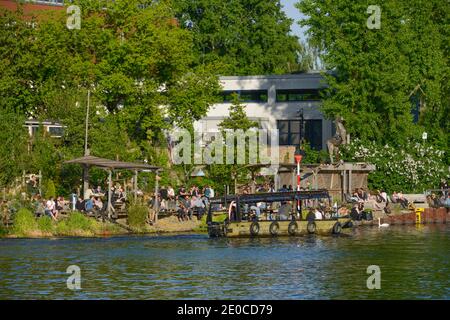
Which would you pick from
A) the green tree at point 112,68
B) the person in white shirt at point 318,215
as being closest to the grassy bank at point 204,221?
the person in white shirt at point 318,215

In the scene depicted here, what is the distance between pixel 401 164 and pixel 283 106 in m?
19.0

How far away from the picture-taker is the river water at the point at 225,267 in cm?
4912

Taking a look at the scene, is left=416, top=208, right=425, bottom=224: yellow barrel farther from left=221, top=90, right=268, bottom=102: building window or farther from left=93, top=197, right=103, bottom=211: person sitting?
left=221, top=90, right=268, bottom=102: building window

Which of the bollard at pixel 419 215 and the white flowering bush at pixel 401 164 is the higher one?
the white flowering bush at pixel 401 164

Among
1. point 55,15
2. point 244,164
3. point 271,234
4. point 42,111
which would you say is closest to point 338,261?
point 271,234

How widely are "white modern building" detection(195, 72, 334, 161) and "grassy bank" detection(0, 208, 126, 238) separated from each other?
39111 mm

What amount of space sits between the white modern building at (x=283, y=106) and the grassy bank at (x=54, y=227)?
128ft

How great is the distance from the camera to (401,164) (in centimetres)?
9500

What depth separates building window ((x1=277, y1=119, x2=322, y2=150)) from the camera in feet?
363

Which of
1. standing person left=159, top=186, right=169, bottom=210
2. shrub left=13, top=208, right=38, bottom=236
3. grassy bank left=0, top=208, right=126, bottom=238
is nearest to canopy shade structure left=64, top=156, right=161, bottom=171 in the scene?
standing person left=159, top=186, right=169, bottom=210

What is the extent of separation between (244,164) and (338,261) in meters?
31.6

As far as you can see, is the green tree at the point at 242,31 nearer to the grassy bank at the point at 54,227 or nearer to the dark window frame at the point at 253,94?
the dark window frame at the point at 253,94

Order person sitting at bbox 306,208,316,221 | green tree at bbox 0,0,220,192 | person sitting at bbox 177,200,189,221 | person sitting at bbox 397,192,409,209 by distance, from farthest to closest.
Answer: person sitting at bbox 397,192,409,209 < green tree at bbox 0,0,220,192 < person sitting at bbox 177,200,189,221 < person sitting at bbox 306,208,316,221

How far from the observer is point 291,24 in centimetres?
13500
